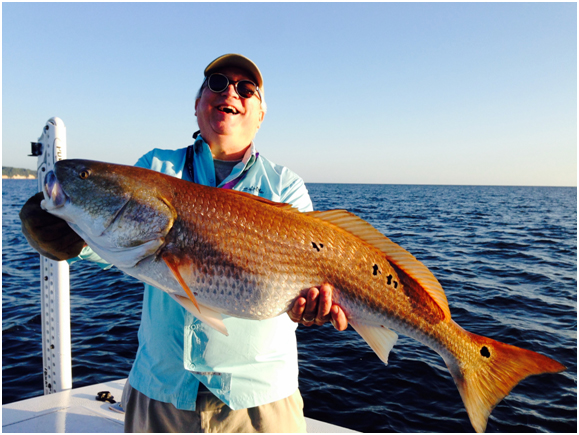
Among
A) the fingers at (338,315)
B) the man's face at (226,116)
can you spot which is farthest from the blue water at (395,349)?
the man's face at (226,116)

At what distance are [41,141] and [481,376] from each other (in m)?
4.70

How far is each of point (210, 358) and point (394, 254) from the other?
4.60ft

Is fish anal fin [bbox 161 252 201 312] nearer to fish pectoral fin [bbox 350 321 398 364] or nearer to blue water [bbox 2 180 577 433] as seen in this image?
fish pectoral fin [bbox 350 321 398 364]

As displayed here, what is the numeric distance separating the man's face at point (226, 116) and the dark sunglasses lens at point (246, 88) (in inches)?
1.4

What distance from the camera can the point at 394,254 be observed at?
263cm

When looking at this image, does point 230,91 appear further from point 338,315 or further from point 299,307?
point 338,315

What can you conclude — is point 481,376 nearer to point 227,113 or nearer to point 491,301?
point 227,113

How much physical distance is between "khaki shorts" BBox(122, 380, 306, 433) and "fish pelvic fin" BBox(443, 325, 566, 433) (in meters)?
1.24

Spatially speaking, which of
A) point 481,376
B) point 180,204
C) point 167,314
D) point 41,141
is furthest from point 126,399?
point 41,141

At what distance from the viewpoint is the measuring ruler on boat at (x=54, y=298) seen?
4.19m

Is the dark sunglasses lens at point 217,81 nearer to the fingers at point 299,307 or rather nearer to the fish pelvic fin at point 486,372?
the fingers at point 299,307

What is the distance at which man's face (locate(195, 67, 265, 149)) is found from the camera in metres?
3.01

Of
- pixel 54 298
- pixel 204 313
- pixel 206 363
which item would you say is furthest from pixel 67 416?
pixel 204 313

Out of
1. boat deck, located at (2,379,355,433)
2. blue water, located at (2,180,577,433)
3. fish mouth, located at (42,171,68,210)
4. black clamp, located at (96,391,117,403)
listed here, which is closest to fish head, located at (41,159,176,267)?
fish mouth, located at (42,171,68,210)
